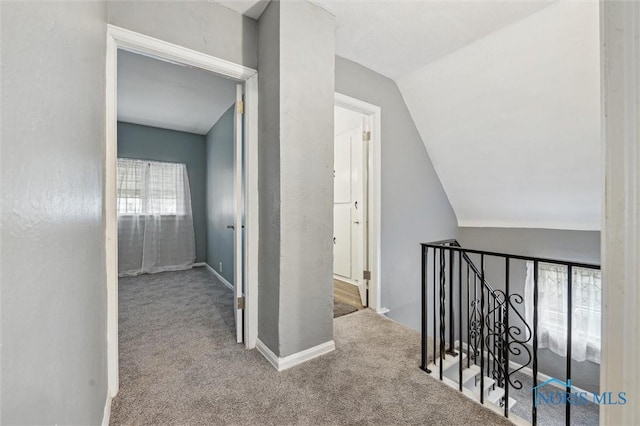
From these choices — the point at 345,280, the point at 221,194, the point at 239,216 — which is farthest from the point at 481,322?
the point at 221,194

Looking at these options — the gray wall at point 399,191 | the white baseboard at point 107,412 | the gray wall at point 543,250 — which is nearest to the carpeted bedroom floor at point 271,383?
the white baseboard at point 107,412

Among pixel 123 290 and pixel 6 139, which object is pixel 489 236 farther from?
pixel 123 290

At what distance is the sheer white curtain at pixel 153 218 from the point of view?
4.41m

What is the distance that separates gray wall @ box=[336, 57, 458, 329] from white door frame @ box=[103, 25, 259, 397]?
1065 mm

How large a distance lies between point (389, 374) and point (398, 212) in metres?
1.80

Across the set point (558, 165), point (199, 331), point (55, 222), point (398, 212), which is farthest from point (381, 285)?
point (55, 222)

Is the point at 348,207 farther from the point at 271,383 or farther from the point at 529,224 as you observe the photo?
the point at 271,383

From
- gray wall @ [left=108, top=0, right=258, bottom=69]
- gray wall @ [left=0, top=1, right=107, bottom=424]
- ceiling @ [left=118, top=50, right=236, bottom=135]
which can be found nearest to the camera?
gray wall @ [left=0, top=1, right=107, bottom=424]

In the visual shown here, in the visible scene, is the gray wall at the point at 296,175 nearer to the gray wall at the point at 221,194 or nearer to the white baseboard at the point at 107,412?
the white baseboard at the point at 107,412

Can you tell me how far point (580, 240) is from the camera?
129 inches

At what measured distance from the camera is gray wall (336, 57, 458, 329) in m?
2.85

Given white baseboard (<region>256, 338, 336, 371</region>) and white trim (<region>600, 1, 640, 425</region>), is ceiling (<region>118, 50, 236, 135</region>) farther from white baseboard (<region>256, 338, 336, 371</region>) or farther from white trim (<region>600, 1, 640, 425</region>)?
white trim (<region>600, 1, 640, 425</region>)

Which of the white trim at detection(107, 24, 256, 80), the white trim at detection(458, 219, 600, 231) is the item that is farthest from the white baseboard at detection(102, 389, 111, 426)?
the white trim at detection(458, 219, 600, 231)

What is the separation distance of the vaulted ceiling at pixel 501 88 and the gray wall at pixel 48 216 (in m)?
1.57
